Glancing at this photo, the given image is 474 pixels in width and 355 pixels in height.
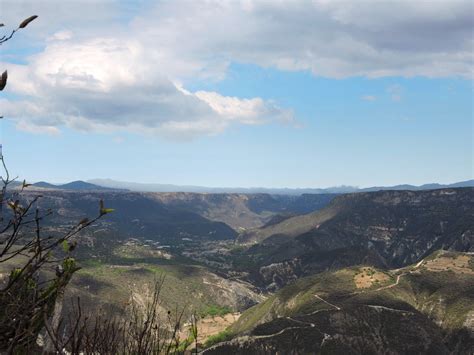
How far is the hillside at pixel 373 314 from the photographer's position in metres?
107

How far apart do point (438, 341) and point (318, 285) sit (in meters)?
44.8

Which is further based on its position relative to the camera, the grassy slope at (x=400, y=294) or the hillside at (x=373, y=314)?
the grassy slope at (x=400, y=294)

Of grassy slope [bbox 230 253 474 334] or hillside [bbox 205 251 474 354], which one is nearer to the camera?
hillside [bbox 205 251 474 354]

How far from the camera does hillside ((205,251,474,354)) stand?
10731cm

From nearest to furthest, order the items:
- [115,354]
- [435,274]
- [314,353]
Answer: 1. [115,354]
2. [314,353]
3. [435,274]

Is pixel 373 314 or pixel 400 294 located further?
pixel 400 294

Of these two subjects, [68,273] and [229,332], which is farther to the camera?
[229,332]

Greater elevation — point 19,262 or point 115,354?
point 115,354

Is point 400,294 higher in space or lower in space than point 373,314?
higher

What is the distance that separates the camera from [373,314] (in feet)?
386

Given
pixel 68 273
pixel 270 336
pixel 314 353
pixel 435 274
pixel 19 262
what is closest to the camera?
pixel 68 273

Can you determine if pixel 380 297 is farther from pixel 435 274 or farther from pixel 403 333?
pixel 435 274

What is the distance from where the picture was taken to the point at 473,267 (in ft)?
510

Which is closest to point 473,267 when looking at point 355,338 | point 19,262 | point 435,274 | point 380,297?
point 435,274
